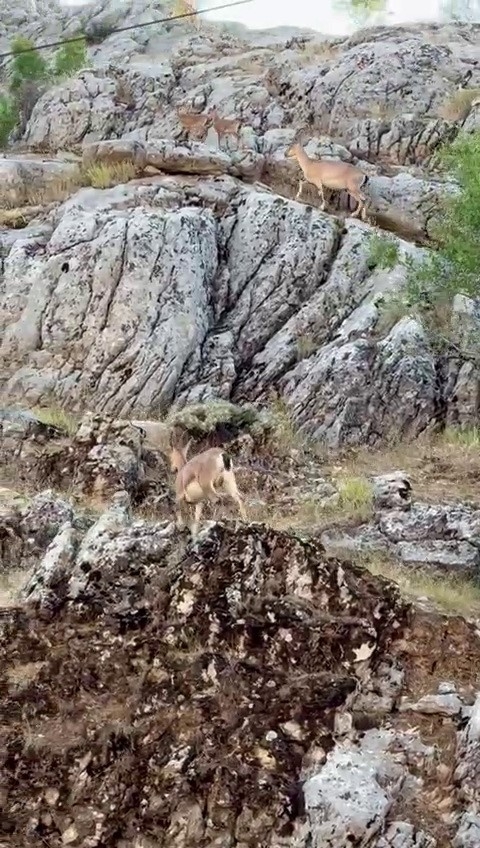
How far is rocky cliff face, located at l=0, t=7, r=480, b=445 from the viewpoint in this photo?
54.8 feet

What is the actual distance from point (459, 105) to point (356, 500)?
650 inches

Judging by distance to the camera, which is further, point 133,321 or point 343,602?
point 133,321

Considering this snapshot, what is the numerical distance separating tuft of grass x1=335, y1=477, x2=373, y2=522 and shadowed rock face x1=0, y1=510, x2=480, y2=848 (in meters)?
2.69

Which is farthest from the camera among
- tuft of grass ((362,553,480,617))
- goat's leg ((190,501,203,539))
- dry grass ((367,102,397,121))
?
dry grass ((367,102,397,121))

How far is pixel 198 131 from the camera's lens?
85.1 ft

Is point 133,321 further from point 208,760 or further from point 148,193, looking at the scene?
point 208,760

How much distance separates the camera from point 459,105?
24.8 m

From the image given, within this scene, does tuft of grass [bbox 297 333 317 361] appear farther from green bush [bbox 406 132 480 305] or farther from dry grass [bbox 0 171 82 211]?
dry grass [bbox 0 171 82 211]

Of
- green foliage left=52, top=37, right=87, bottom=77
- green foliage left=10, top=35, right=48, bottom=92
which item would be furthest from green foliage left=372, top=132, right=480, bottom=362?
green foliage left=52, top=37, right=87, bottom=77

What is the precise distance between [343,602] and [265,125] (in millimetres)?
21062

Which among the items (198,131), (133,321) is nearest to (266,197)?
(133,321)

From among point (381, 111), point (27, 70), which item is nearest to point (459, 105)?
point (381, 111)

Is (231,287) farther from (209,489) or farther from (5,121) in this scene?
(5,121)

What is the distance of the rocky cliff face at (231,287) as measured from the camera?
658 inches
